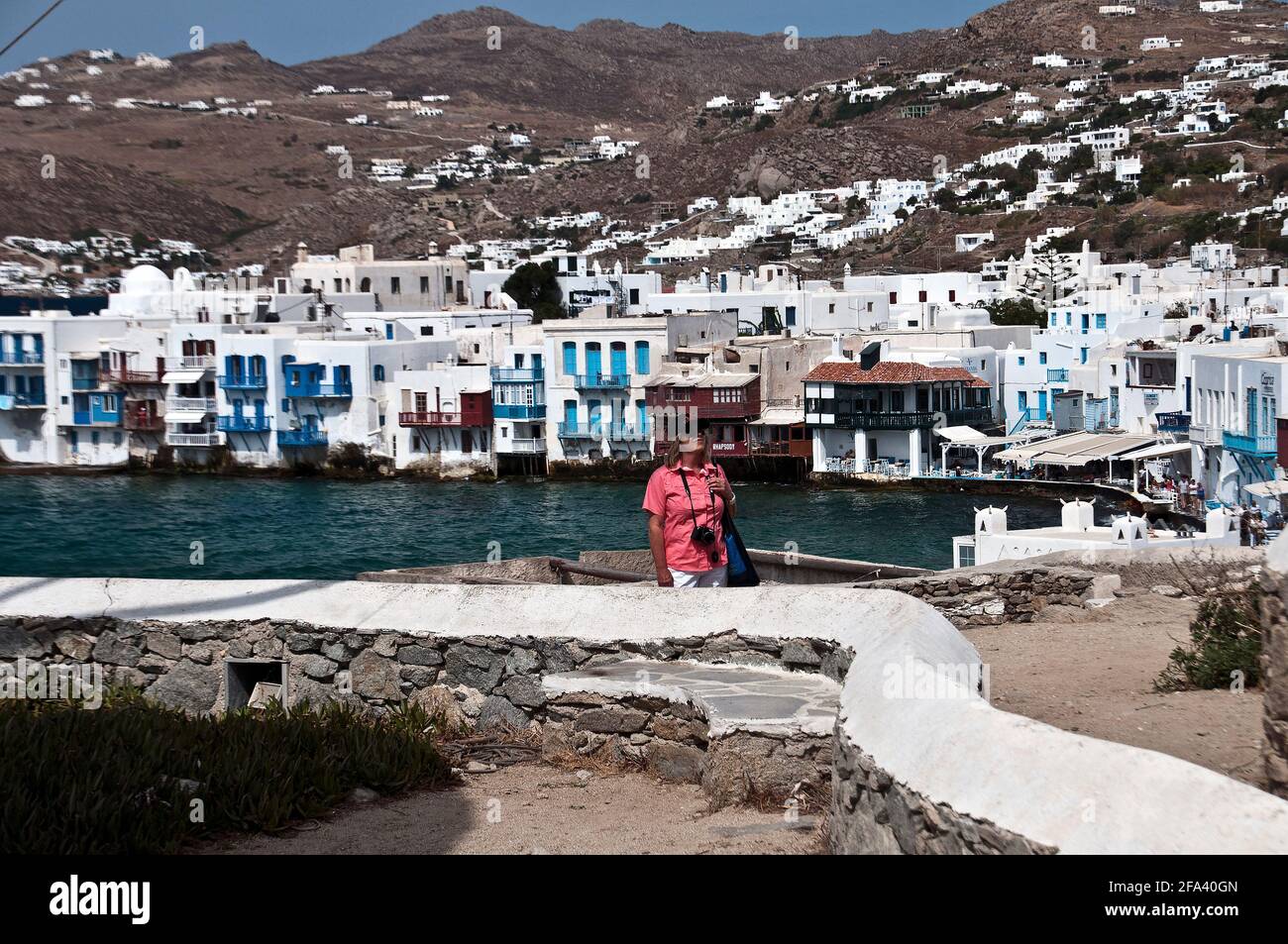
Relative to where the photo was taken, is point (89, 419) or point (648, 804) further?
point (89, 419)

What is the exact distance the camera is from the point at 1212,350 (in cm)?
4616

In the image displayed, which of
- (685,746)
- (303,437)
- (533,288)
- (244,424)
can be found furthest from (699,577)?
(533,288)

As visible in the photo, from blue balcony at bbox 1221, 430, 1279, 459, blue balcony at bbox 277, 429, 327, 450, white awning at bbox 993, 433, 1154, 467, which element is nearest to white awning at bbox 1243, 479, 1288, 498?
blue balcony at bbox 1221, 430, 1279, 459

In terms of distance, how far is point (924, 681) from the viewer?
5.07 meters

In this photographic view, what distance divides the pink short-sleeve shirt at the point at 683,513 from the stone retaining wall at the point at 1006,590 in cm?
232

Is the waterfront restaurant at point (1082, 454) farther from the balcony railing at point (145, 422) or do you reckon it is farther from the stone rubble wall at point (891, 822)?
the stone rubble wall at point (891, 822)

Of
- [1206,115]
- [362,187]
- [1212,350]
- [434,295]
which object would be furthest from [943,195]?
[1212,350]

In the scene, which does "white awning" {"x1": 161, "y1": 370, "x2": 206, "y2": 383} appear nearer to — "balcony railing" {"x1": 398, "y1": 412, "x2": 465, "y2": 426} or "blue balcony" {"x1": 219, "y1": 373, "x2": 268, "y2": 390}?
"blue balcony" {"x1": 219, "y1": 373, "x2": 268, "y2": 390}

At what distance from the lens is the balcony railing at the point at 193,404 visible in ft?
216

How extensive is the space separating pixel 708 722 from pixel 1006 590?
14.4ft

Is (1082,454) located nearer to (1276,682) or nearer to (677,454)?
(677,454)

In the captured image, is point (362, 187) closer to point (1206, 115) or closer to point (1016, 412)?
point (1206, 115)

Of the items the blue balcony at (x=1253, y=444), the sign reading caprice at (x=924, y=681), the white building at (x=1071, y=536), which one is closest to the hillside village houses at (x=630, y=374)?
the blue balcony at (x=1253, y=444)

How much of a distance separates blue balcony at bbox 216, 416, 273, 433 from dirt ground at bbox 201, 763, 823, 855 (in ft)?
197
